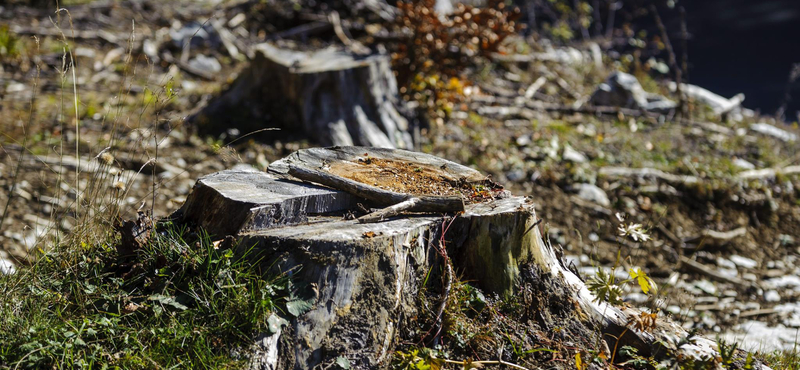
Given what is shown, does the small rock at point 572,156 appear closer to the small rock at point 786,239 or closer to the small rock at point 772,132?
the small rock at point 786,239

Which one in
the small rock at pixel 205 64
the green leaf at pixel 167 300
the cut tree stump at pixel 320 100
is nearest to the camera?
the green leaf at pixel 167 300

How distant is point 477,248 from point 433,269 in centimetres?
22

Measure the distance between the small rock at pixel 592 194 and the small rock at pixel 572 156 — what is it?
1.90 feet

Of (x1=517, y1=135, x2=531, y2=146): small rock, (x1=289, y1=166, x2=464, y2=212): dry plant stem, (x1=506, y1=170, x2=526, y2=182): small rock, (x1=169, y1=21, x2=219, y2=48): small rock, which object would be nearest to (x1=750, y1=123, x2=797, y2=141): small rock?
(x1=517, y1=135, x2=531, y2=146): small rock

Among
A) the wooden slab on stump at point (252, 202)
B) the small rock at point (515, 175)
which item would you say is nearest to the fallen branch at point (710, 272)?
the small rock at point (515, 175)

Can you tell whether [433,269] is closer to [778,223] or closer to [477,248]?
[477,248]

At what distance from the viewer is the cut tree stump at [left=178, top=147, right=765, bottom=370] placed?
2059 millimetres

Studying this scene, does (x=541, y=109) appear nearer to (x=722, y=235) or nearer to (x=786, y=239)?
(x=722, y=235)

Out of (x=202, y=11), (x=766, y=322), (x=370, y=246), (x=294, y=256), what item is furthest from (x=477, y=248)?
(x=202, y=11)

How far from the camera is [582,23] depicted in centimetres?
1074

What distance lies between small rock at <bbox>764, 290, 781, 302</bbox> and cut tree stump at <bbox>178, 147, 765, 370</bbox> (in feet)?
8.34

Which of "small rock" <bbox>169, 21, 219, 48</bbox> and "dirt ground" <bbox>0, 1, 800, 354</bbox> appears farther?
"small rock" <bbox>169, 21, 219, 48</bbox>

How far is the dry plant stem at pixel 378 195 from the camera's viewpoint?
2.38 m

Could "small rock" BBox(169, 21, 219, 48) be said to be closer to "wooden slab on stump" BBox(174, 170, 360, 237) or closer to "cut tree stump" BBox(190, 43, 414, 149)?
"cut tree stump" BBox(190, 43, 414, 149)
